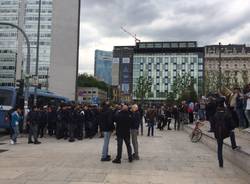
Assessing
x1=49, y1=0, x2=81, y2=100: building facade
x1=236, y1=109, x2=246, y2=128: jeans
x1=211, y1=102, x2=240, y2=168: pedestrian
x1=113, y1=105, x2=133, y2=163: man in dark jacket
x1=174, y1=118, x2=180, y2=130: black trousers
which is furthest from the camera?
x1=49, y1=0, x2=81, y2=100: building facade

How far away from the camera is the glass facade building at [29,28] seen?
401ft

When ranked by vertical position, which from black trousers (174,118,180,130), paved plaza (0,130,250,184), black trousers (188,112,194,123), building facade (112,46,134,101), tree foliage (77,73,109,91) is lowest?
paved plaza (0,130,250,184)

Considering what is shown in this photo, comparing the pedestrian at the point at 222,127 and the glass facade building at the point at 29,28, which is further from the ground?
the glass facade building at the point at 29,28

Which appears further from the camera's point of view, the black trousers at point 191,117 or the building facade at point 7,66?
the building facade at point 7,66

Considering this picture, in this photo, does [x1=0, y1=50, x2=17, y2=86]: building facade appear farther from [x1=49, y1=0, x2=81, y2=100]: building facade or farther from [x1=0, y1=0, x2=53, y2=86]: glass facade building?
[x1=49, y1=0, x2=81, y2=100]: building facade

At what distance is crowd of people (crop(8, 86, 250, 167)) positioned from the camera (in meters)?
13.0

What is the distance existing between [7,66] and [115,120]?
11508 cm

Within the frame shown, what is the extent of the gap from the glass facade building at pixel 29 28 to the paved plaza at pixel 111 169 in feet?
352

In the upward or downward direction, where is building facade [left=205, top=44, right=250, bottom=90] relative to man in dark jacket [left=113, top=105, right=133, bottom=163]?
upward

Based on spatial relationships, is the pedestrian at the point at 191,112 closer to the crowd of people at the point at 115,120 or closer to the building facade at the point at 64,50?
the crowd of people at the point at 115,120

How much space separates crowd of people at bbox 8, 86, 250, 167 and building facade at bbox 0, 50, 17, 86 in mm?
97187

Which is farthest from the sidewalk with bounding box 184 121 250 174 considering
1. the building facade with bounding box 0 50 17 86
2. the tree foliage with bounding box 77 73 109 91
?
the tree foliage with bounding box 77 73 109 91

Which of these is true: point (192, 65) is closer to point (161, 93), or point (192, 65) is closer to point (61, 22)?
point (161, 93)

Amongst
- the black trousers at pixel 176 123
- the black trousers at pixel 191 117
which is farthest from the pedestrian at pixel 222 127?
the black trousers at pixel 176 123
